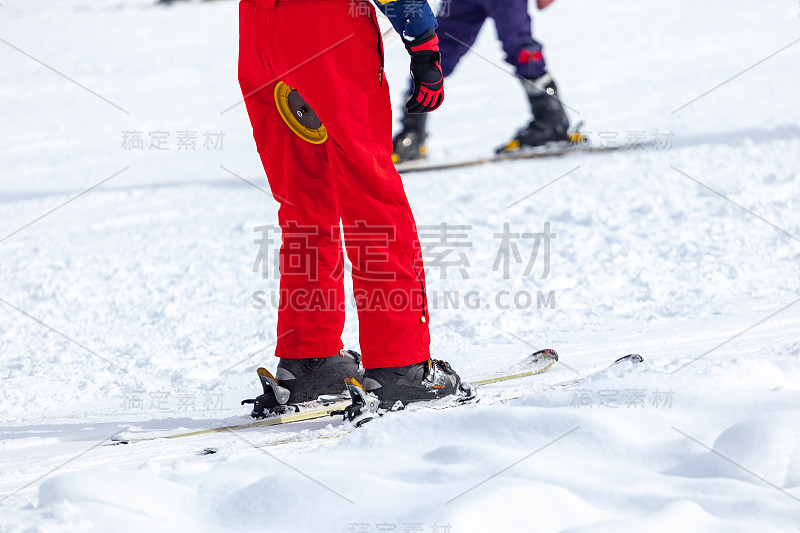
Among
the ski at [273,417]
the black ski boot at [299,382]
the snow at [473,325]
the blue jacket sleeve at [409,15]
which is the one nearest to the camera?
the snow at [473,325]

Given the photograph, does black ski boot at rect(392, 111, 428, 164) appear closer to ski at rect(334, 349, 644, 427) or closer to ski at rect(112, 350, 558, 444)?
ski at rect(334, 349, 644, 427)

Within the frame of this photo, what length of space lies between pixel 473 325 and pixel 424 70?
1596mm

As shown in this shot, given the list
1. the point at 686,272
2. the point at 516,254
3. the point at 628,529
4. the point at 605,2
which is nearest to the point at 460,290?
the point at 516,254

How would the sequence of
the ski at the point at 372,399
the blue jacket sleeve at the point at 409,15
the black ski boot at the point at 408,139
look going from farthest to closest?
1. the black ski boot at the point at 408,139
2. the ski at the point at 372,399
3. the blue jacket sleeve at the point at 409,15

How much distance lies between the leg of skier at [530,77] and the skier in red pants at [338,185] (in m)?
4.04

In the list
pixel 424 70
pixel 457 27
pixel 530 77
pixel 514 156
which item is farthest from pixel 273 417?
pixel 530 77

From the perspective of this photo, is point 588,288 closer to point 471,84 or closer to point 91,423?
point 91,423

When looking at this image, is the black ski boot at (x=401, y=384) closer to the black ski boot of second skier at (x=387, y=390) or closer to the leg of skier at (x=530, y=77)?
the black ski boot of second skier at (x=387, y=390)

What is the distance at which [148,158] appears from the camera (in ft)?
25.6

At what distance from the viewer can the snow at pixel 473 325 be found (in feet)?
5.82

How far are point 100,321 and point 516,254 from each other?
213cm

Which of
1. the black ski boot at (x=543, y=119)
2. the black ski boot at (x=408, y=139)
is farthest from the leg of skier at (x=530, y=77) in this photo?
the black ski boot at (x=408, y=139)

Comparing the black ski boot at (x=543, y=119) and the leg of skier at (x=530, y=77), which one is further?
the black ski boot at (x=543, y=119)

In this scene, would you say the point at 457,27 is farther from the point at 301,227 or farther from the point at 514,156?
the point at 301,227
